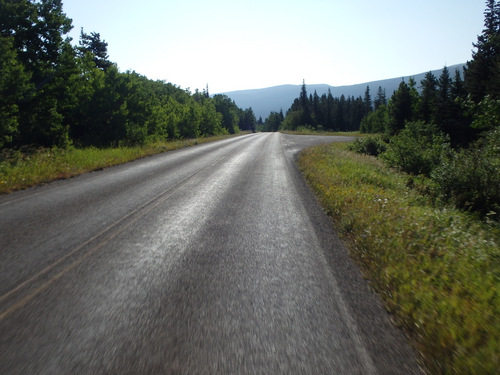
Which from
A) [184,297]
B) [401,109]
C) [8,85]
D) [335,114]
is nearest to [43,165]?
[8,85]

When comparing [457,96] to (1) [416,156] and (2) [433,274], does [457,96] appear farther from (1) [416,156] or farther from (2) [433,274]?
(2) [433,274]

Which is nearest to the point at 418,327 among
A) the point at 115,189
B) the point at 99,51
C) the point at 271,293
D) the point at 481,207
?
the point at 271,293

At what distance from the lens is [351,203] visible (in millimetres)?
7469

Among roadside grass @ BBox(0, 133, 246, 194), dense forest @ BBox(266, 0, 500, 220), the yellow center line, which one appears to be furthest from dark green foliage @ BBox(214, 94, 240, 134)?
the yellow center line

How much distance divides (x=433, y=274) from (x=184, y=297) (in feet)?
9.86

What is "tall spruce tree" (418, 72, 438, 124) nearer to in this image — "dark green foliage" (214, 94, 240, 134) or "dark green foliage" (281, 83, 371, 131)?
"dark green foliage" (214, 94, 240, 134)

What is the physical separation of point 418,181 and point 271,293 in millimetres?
11120

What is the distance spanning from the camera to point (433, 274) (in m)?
3.94

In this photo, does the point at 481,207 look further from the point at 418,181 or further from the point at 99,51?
the point at 99,51

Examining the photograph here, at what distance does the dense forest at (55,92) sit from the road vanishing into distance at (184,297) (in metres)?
10.9

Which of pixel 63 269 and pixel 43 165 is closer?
pixel 63 269

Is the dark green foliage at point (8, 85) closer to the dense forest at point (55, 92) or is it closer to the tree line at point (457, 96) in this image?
the dense forest at point (55, 92)

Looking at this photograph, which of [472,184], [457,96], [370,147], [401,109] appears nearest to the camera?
[472,184]

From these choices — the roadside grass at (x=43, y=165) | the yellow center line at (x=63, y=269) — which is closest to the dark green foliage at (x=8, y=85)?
the roadside grass at (x=43, y=165)
